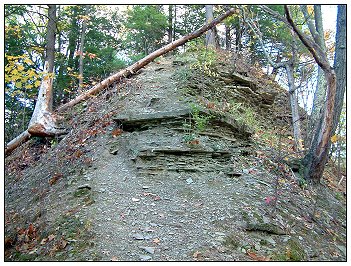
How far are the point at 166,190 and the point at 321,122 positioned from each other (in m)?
3.44

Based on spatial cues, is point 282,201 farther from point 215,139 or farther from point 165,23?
point 165,23

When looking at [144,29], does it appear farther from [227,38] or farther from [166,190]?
[166,190]

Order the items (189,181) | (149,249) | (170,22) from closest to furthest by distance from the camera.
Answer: (149,249) < (189,181) < (170,22)

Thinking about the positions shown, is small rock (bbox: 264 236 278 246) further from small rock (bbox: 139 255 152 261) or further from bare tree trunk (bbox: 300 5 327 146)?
bare tree trunk (bbox: 300 5 327 146)

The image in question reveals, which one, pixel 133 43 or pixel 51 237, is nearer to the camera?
pixel 51 237

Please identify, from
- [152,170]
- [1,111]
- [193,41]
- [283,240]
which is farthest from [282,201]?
[193,41]

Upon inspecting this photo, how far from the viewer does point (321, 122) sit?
6.07m

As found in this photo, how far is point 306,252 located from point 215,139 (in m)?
3.04

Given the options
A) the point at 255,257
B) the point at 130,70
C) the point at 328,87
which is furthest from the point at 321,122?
the point at 130,70

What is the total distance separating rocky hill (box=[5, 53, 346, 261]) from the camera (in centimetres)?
424

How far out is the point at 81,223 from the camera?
4.53 meters

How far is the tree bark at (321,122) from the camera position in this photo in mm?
5691

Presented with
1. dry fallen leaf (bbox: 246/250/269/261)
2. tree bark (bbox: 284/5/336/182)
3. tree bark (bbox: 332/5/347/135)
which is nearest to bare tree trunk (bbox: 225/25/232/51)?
tree bark (bbox: 332/5/347/135)

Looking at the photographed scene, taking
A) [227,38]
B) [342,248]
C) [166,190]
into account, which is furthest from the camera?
[227,38]
